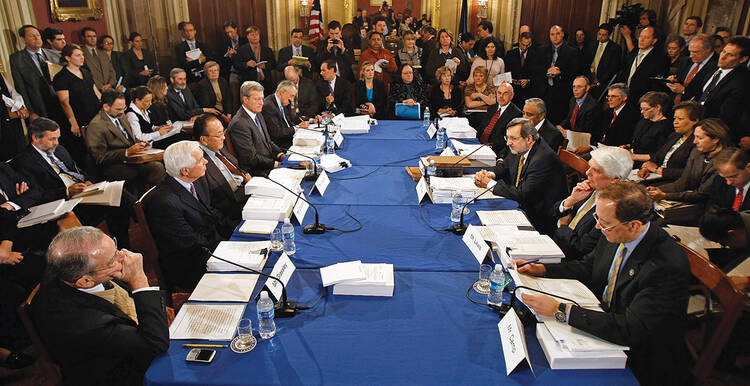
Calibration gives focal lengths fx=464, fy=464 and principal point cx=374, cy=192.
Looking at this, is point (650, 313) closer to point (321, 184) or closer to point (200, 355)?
point (200, 355)

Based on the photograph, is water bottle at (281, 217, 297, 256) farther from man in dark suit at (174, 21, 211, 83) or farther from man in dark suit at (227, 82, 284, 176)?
man in dark suit at (174, 21, 211, 83)

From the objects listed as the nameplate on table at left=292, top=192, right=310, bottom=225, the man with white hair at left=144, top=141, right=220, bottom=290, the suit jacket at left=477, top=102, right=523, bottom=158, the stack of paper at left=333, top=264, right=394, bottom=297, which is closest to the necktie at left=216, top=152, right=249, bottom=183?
the man with white hair at left=144, top=141, right=220, bottom=290

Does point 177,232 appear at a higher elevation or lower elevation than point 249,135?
lower

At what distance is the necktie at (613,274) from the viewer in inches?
82.5

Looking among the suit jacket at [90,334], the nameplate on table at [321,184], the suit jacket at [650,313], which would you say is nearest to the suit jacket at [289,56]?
the nameplate on table at [321,184]

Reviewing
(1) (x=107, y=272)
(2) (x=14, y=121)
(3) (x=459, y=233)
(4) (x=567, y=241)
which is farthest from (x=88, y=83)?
(4) (x=567, y=241)

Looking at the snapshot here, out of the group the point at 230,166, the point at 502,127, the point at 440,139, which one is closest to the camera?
the point at 230,166

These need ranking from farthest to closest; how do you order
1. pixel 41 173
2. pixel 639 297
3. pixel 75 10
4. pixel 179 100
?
1. pixel 75 10
2. pixel 179 100
3. pixel 41 173
4. pixel 639 297

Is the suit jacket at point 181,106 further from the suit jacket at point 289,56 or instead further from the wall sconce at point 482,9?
the wall sconce at point 482,9

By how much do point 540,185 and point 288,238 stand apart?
2.03m

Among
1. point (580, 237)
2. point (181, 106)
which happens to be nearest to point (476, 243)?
point (580, 237)

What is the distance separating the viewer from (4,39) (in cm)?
561

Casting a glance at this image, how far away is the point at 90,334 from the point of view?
180 centimetres

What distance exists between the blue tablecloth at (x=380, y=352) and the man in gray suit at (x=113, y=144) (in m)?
3.42
